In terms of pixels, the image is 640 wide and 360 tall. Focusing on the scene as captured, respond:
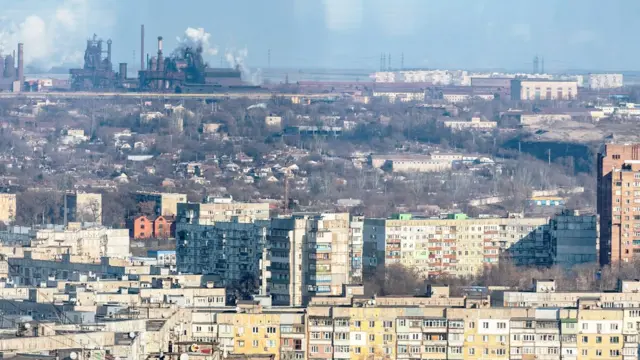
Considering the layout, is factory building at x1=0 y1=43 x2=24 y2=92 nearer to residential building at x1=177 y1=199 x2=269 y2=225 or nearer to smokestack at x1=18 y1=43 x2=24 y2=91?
smokestack at x1=18 y1=43 x2=24 y2=91

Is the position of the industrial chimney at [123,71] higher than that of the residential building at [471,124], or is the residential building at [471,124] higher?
the industrial chimney at [123,71]

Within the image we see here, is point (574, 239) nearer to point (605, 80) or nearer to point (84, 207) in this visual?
point (84, 207)

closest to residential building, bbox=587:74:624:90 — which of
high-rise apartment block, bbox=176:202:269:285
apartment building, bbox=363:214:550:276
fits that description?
apartment building, bbox=363:214:550:276

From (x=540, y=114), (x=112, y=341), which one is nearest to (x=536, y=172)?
(x=540, y=114)

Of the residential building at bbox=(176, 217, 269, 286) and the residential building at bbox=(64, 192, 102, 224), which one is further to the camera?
the residential building at bbox=(64, 192, 102, 224)

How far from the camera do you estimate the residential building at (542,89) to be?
89.8 metres

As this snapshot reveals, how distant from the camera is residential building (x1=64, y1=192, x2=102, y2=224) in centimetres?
4002

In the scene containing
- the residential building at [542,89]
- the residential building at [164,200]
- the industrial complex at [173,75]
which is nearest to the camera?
the residential building at [164,200]

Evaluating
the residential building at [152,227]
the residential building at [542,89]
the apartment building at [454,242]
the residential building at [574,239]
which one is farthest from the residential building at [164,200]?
the residential building at [542,89]

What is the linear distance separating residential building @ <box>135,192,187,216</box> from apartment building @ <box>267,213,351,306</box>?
47.0ft

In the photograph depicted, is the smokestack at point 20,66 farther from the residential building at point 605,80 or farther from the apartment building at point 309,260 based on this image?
the apartment building at point 309,260

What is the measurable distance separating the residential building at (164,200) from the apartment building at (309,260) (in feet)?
47.0

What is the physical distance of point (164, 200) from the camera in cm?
4141

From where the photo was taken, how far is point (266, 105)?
76.8 meters
